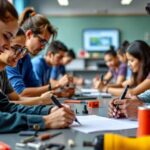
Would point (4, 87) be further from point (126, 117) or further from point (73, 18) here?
point (73, 18)

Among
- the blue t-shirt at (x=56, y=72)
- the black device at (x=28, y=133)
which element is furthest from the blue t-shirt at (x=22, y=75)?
the blue t-shirt at (x=56, y=72)

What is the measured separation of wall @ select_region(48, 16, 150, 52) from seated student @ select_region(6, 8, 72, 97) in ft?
21.7

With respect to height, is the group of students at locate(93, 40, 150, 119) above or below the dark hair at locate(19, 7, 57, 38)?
below

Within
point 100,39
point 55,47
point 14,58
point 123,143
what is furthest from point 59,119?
point 100,39

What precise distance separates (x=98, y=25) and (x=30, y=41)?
6.97 meters

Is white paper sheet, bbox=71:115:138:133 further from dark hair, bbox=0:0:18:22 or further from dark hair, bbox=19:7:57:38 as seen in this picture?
dark hair, bbox=19:7:57:38

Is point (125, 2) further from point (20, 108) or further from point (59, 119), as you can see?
point (59, 119)

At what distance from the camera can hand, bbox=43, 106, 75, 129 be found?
1299 millimetres

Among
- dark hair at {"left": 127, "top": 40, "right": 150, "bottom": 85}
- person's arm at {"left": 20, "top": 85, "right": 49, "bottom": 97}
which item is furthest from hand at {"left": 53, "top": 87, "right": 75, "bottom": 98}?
dark hair at {"left": 127, "top": 40, "right": 150, "bottom": 85}

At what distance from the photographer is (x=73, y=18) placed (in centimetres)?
948

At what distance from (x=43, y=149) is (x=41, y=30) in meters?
1.83

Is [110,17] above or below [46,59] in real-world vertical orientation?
above

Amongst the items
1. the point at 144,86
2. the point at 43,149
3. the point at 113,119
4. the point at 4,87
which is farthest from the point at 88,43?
the point at 43,149

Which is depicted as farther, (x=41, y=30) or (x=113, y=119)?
(x=41, y=30)
